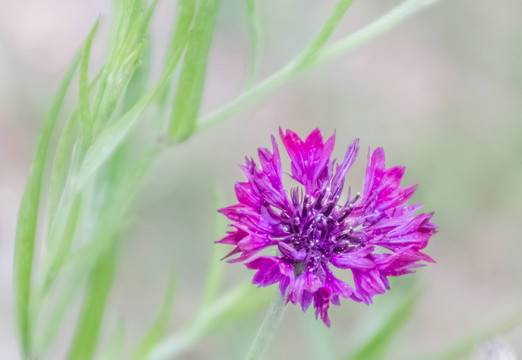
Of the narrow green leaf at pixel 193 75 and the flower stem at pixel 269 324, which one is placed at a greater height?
the narrow green leaf at pixel 193 75

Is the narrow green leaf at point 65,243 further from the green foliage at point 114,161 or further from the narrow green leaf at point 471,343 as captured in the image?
the narrow green leaf at point 471,343

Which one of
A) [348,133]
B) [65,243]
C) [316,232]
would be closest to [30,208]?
[65,243]

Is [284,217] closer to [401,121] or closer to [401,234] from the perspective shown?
[401,234]

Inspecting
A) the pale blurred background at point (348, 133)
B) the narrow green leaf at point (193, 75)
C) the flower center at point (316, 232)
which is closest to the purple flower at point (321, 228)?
the flower center at point (316, 232)

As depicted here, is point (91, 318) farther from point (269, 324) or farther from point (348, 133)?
point (348, 133)

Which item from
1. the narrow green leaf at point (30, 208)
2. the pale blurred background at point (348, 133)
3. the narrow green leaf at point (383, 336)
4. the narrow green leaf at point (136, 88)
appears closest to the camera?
the narrow green leaf at point (30, 208)

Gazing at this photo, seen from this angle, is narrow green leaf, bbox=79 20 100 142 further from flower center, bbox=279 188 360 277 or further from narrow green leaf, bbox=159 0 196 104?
flower center, bbox=279 188 360 277
